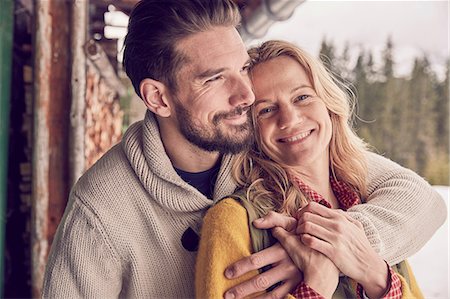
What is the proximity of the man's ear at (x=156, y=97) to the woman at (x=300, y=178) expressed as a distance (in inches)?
5.3

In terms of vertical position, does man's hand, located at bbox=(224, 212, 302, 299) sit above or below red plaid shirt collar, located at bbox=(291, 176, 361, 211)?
below

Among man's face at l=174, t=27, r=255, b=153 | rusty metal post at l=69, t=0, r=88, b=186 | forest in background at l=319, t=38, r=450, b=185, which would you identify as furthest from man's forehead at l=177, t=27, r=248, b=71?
forest in background at l=319, t=38, r=450, b=185

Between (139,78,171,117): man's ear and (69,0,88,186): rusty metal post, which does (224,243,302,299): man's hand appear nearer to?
(139,78,171,117): man's ear

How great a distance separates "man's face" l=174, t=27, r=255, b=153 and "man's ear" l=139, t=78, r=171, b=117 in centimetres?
4

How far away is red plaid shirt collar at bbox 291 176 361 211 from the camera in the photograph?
2.72ft

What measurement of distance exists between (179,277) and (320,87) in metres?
0.36

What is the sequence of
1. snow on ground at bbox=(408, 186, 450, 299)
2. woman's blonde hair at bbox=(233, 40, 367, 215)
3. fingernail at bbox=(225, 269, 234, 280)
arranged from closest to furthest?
fingernail at bbox=(225, 269, 234, 280) → woman's blonde hair at bbox=(233, 40, 367, 215) → snow on ground at bbox=(408, 186, 450, 299)

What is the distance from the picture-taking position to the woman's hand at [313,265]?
2.31ft

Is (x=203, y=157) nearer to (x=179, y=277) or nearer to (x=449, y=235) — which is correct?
(x=179, y=277)

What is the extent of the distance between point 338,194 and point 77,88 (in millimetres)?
824

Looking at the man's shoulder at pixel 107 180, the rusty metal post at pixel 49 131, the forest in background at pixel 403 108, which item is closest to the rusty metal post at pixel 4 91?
the rusty metal post at pixel 49 131

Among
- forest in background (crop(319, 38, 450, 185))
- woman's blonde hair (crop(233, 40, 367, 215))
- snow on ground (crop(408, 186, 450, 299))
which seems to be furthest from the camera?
forest in background (crop(319, 38, 450, 185))

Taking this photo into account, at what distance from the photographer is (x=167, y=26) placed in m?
0.77

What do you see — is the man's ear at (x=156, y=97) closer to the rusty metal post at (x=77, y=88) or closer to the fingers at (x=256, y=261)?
the fingers at (x=256, y=261)
